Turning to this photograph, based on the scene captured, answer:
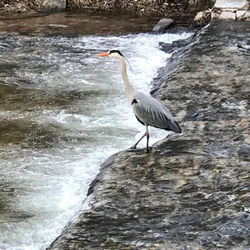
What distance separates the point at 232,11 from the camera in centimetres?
1198

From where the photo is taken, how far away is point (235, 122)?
6.36 m

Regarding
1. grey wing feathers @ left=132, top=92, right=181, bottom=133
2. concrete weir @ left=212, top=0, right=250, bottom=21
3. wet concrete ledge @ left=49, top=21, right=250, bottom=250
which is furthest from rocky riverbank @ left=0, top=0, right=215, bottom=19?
grey wing feathers @ left=132, top=92, right=181, bottom=133

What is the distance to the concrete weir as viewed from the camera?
11.8 m

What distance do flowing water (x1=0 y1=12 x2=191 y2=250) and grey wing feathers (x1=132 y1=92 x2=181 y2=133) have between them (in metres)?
0.84

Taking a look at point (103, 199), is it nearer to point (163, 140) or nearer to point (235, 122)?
point (163, 140)

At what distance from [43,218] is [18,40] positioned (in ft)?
25.5

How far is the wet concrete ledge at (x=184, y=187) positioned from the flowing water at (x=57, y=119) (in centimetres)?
44

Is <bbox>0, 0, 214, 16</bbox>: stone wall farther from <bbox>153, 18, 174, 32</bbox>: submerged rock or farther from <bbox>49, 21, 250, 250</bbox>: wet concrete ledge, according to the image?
<bbox>49, 21, 250, 250</bbox>: wet concrete ledge

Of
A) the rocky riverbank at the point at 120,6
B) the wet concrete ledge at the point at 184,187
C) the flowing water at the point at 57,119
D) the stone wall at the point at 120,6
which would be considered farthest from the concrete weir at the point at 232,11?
the wet concrete ledge at the point at 184,187

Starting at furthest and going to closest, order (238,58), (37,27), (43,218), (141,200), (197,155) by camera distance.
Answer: (37,27)
(238,58)
(197,155)
(43,218)
(141,200)

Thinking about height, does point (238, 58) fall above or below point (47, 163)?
above

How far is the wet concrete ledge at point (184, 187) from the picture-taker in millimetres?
4172

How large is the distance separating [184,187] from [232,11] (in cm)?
784

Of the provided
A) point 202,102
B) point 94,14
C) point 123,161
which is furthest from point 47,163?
point 94,14
